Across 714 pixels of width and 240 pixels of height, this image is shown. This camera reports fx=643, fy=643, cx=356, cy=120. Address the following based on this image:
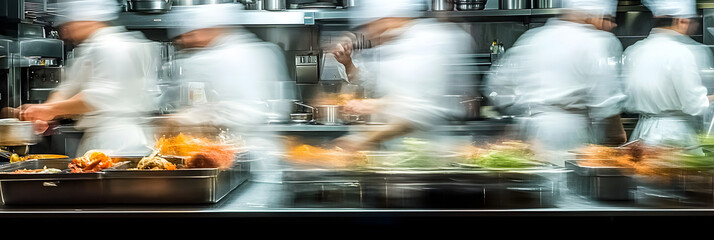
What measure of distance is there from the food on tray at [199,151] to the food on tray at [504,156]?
38.3 inches

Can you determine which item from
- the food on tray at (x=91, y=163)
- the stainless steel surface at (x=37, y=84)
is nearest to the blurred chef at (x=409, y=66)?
the food on tray at (x=91, y=163)

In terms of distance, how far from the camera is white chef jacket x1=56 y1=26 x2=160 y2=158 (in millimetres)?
3631

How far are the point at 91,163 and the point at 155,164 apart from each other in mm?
267

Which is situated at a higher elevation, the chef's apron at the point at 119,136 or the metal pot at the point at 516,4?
the metal pot at the point at 516,4

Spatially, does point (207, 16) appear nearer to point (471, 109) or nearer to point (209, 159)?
point (209, 159)

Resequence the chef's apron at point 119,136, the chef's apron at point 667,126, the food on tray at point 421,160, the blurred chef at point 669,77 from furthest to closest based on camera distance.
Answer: the chef's apron at point 667,126
the blurred chef at point 669,77
the chef's apron at point 119,136
the food on tray at point 421,160

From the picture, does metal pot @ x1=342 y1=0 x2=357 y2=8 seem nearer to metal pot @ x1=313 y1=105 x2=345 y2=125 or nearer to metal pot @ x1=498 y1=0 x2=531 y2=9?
metal pot @ x1=313 y1=105 x2=345 y2=125

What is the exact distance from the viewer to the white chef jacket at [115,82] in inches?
143

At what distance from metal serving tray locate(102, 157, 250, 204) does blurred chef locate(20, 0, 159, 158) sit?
118 centimetres

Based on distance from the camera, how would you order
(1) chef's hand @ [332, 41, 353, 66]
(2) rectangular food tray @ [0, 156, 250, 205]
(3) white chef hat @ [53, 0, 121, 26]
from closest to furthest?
(2) rectangular food tray @ [0, 156, 250, 205]
(3) white chef hat @ [53, 0, 121, 26]
(1) chef's hand @ [332, 41, 353, 66]

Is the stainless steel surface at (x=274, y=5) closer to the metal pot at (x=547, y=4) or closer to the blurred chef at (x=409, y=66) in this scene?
the blurred chef at (x=409, y=66)

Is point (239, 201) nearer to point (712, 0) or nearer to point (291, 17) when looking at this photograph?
point (291, 17)

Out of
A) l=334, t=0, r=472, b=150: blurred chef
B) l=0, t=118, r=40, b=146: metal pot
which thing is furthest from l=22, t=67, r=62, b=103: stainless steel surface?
l=334, t=0, r=472, b=150: blurred chef

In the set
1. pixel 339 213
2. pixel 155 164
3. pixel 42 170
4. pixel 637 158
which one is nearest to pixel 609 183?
pixel 637 158
